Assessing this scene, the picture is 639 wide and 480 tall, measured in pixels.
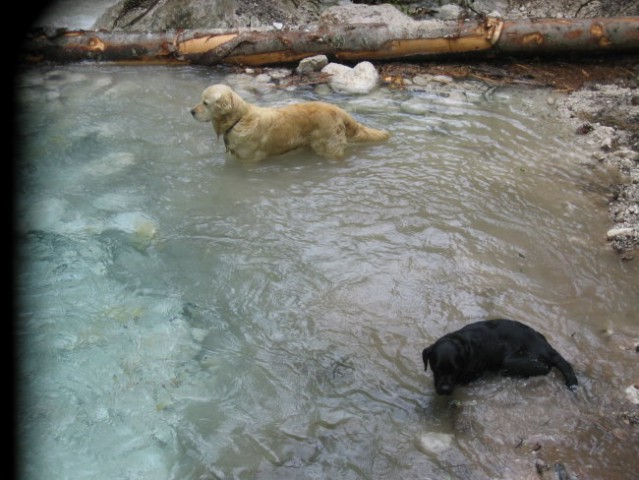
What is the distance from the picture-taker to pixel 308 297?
541cm

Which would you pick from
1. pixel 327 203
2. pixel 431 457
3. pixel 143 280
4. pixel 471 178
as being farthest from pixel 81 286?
pixel 471 178

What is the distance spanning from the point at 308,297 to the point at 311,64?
5.64 metres

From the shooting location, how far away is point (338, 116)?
750 centimetres

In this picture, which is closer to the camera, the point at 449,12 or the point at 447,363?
the point at 447,363

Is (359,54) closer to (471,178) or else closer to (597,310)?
(471,178)

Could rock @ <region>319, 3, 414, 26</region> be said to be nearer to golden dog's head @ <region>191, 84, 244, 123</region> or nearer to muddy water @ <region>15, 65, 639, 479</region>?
muddy water @ <region>15, 65, 639, 479</region>

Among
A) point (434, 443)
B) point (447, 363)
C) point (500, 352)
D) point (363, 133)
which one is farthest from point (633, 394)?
point (363, 133)

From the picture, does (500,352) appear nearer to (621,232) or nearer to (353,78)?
(621,232)

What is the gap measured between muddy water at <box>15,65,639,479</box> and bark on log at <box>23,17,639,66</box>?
1.83 m

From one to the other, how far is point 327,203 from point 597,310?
10.3 ft

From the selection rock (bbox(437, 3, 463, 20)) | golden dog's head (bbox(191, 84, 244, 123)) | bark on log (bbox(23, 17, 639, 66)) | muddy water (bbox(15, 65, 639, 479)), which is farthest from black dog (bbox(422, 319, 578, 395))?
rock (bbox(437, 3, 463, 20))

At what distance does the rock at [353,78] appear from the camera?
9.28 metres

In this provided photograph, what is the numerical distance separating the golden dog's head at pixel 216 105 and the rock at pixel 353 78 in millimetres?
2664

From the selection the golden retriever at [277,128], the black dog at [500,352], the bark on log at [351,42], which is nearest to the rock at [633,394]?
the black dog at [500,352]
